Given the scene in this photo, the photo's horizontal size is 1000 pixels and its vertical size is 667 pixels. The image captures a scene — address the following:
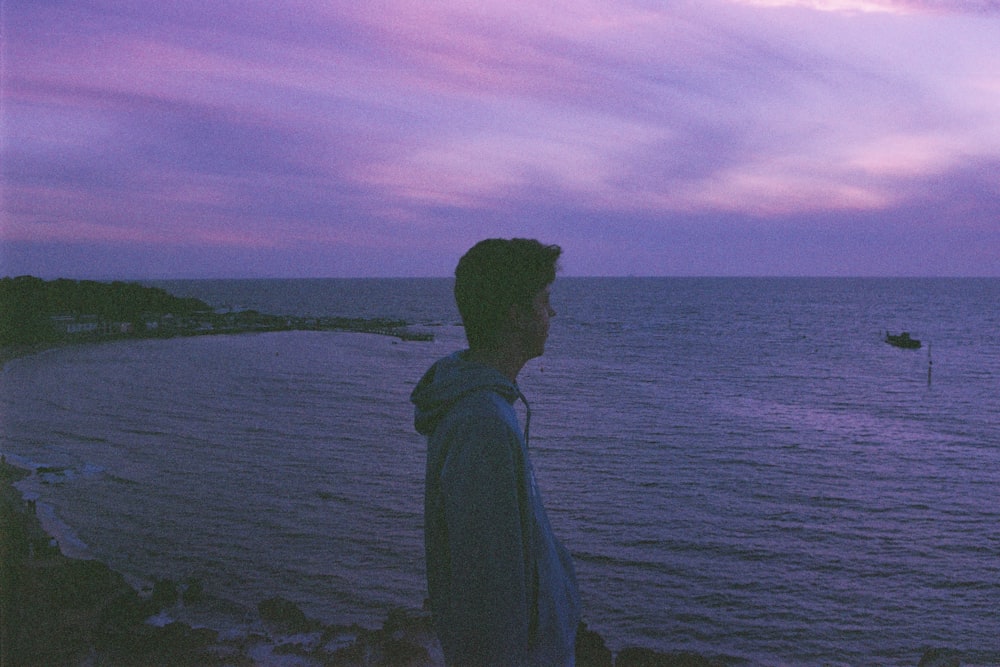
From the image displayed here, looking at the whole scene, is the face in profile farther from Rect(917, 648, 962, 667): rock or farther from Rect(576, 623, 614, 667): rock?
Rect(917, 648, 962, 667): rock

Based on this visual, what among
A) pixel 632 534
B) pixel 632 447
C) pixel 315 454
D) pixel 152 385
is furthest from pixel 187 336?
pixel 632 534

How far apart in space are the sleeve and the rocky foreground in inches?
433

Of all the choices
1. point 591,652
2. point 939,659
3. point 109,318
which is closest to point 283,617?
point 591,652

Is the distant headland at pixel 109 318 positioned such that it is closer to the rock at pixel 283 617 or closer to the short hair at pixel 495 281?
the rock at pixel 283 617

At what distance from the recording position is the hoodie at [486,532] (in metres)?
1.94

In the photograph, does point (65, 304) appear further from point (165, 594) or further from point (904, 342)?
point (904, 342)

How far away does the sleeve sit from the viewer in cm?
193

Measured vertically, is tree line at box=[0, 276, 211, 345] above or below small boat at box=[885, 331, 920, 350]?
above

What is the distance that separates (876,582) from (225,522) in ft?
57.3

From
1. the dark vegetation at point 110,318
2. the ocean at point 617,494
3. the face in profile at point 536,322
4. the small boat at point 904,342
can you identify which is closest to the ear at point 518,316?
the face in profile at point 536,322

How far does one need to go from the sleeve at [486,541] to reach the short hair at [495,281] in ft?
1.33

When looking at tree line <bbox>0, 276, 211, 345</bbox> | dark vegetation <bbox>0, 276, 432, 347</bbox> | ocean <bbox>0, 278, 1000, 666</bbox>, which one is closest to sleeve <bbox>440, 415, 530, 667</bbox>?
ocean <bbox>0, 278, 1000, 666</bbox>

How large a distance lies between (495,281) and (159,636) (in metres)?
13.1

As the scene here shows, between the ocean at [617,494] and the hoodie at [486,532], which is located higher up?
the hoodie at [486,532]
